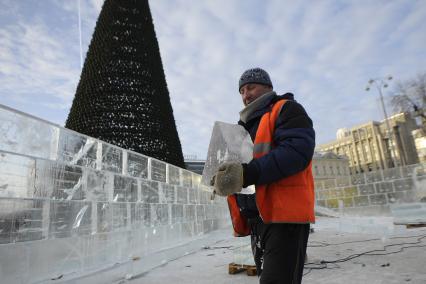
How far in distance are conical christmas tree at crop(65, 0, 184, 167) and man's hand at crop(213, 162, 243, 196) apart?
4.94 m

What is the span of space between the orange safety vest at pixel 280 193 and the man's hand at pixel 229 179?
0.11 metres

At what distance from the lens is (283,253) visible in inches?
53.4

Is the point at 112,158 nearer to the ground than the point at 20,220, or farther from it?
farther from it

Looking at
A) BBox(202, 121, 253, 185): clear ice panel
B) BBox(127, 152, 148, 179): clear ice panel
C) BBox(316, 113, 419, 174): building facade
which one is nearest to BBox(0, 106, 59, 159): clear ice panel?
BBox(127, 152, 148, 179): clear ice panel

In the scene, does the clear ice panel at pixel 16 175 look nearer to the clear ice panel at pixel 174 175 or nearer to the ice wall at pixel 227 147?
the ice wall at pixel 227 147

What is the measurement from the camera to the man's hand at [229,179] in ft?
4.49

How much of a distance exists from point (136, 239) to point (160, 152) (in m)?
2.44

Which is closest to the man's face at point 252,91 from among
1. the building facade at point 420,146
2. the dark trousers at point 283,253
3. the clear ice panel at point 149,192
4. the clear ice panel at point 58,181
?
the dark trousers at point 283,253

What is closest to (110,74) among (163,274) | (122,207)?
(122,207)

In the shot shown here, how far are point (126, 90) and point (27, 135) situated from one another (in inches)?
155

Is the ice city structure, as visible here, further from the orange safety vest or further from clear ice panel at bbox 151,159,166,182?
the orange safety vest

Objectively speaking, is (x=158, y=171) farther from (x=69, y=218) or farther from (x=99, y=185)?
(x=69, y=218)

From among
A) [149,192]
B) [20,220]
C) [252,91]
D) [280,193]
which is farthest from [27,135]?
[149,192]

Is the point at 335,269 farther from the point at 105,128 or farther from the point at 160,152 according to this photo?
the point at 105,128
